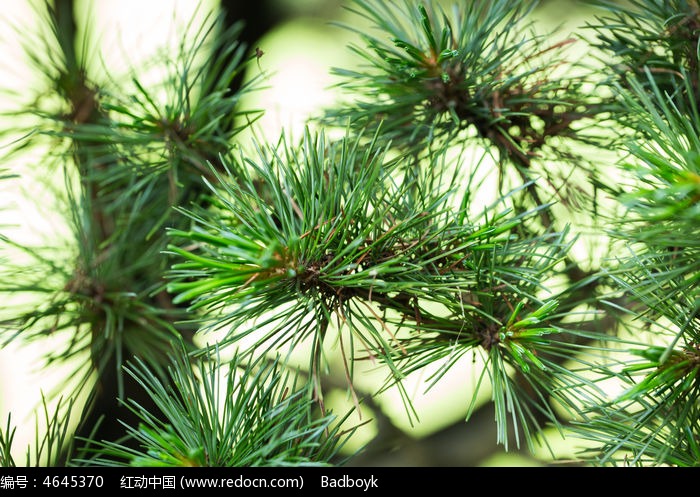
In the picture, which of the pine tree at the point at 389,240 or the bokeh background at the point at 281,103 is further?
the bokeh background at the point at 281,103

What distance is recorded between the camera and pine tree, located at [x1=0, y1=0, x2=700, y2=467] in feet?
0.92

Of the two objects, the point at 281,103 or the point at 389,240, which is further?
the point at 281,103

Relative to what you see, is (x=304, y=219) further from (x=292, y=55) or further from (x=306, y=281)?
(x=292, y=55)

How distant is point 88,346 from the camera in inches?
17.2

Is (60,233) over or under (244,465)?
over

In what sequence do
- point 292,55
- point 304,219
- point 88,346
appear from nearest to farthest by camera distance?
point 304,219, point 88,346, point 292,55

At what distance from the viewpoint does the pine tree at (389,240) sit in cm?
28

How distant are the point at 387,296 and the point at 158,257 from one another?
0.20 meters

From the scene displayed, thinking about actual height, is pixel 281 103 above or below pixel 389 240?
above

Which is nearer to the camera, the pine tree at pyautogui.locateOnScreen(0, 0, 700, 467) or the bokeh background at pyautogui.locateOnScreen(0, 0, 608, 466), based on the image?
the pine tree at pyautogui.locateOnScreen(0, 0, 700, 467)

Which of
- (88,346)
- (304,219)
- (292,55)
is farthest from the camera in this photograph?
(292,55)

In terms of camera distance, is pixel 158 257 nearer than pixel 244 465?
No

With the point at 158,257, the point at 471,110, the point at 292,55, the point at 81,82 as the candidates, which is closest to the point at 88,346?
the point at 158,257

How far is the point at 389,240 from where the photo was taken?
30cm
